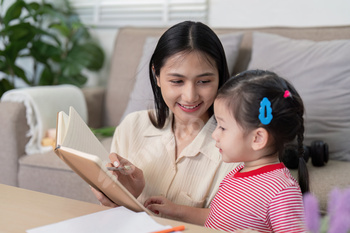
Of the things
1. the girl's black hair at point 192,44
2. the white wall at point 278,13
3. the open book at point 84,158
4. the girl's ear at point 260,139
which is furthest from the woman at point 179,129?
the white wall at point 278,13

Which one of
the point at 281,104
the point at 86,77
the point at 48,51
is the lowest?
the point at 86,77

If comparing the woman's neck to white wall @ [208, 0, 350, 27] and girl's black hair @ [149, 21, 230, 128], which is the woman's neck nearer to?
girl's black hair @ [149, 21, 230, 128]

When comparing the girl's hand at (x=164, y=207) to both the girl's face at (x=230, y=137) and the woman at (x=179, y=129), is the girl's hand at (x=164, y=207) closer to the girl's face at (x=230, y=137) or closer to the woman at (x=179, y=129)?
the woman at (x=179, y=129)

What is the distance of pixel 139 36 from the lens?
2.59 meters

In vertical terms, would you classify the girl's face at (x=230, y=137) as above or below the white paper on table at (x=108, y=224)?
above

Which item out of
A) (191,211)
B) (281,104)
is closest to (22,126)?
(191,211)

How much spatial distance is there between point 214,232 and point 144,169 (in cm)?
60

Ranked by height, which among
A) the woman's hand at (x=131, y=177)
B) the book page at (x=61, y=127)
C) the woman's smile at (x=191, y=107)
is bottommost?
the woman's hand at (x=131, y=177)

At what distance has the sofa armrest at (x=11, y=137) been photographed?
6.75 feet

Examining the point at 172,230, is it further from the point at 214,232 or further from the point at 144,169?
the point at 144,169

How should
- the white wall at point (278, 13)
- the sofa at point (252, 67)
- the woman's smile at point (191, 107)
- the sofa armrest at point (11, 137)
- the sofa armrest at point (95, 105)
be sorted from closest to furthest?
the woman's smile at point (191, 107), the sofa at point (252, 67), the sofa armrest at point (11, 137), the white wall at point (278, 13), the sofa armrest at point (95, 105)

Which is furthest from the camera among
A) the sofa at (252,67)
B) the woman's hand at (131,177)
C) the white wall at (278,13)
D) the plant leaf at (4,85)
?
the plant leaf at (4,85)

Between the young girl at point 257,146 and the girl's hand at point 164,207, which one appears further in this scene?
the girl's hand at point 164,207

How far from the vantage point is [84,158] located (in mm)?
780
